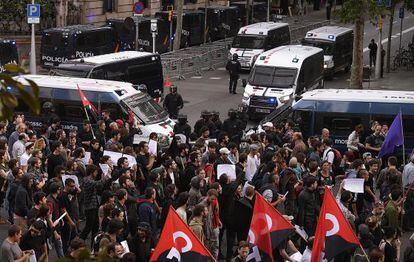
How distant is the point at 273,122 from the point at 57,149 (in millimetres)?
7585

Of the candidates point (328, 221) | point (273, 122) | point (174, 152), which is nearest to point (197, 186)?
point (328, 221)

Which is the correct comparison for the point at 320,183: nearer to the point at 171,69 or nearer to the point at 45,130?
the point at 45,130

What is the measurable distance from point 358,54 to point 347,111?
40.2 ft

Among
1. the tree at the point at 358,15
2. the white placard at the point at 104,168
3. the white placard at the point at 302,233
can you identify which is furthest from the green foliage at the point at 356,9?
the white placard at the point at 302,233

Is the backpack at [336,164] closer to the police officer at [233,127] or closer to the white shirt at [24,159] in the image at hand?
the police officer at [233,127]

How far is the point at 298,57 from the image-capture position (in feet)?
99.3

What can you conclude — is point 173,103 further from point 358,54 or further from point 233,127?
point 358,54

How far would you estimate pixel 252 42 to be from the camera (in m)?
38.9

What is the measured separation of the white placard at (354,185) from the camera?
14.8 meters

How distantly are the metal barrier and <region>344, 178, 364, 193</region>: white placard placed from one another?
21906 millimetres

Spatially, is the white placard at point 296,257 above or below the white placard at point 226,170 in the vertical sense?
below

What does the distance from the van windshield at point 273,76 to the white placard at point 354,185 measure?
14.7 meters

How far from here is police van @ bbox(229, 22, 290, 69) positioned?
1508 inches

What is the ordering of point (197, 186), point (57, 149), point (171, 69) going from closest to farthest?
point (197, 186), point (57, 149), point (171, 69)
